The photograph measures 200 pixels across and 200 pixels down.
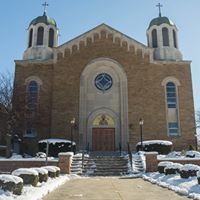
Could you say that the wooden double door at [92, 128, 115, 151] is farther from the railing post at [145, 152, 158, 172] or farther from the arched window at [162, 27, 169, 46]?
the arched window at [162, 27, 169, 46]

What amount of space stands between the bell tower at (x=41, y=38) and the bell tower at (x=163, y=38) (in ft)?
Result: 34.1

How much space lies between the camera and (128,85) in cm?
2777

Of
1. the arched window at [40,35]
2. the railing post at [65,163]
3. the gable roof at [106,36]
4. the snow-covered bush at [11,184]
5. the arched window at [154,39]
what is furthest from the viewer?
the arched window at [40,35]

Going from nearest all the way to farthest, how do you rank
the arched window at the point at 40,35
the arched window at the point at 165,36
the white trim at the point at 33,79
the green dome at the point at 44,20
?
the white trim at the point at 33,79 → the arched window at the point at 165,36 → the arched window at the point at 40,35 → the green dome at the point at 44,20

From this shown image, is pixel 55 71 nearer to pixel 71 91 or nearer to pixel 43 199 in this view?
pixel 71 91

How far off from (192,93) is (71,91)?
1151 centimetres

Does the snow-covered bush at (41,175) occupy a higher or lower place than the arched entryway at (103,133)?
lower

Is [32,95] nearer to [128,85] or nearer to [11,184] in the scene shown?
[128,85]

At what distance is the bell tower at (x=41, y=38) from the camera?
3034 cm

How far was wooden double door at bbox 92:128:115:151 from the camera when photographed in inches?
1051

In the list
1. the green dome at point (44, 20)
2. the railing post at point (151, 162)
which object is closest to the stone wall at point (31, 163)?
the railing post at point (151, 162)

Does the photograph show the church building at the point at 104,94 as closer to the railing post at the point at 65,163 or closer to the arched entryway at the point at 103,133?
the arched entryway at the point at 103,133

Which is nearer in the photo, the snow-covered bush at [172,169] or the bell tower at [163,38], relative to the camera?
the snow-covered bush at [172,169]

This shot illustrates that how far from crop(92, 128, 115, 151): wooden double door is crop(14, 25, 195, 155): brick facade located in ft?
5.43
